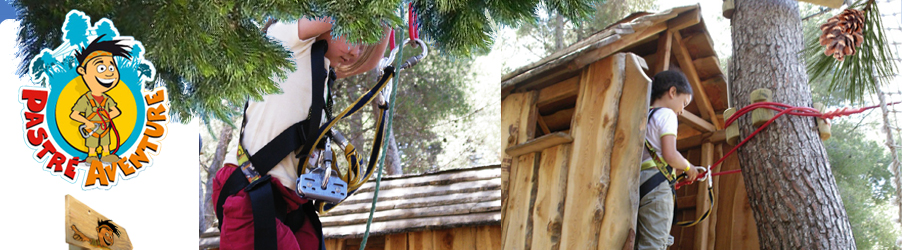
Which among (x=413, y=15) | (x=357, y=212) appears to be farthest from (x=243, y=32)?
(x=357, y=212)

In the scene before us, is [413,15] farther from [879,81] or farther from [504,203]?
[879,81]

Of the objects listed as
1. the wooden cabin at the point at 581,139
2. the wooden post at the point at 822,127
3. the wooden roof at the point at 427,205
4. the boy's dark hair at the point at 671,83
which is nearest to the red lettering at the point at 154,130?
the wooden cabin at the point at 581,139

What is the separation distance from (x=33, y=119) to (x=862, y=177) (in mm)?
6082

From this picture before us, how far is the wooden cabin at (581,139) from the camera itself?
186 centimetres

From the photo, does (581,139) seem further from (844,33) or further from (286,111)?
(286,111)

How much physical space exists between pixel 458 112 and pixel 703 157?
126 cm

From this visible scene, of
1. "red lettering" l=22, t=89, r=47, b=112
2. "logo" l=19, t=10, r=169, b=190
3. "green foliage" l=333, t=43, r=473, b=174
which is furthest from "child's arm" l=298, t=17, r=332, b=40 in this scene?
"green foliage" l=333, t=43, r=473, b=174

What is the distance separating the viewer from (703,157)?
3318 mm

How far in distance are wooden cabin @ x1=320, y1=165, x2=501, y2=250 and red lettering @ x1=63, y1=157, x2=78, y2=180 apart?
4.71ft

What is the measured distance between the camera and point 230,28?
3.26 ft

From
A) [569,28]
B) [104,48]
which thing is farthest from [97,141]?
[569,28]

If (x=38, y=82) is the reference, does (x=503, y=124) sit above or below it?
above

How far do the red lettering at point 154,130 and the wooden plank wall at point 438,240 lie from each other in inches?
55.4

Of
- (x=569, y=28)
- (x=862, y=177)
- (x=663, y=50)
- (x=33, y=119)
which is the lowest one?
(x=33, y=119)
